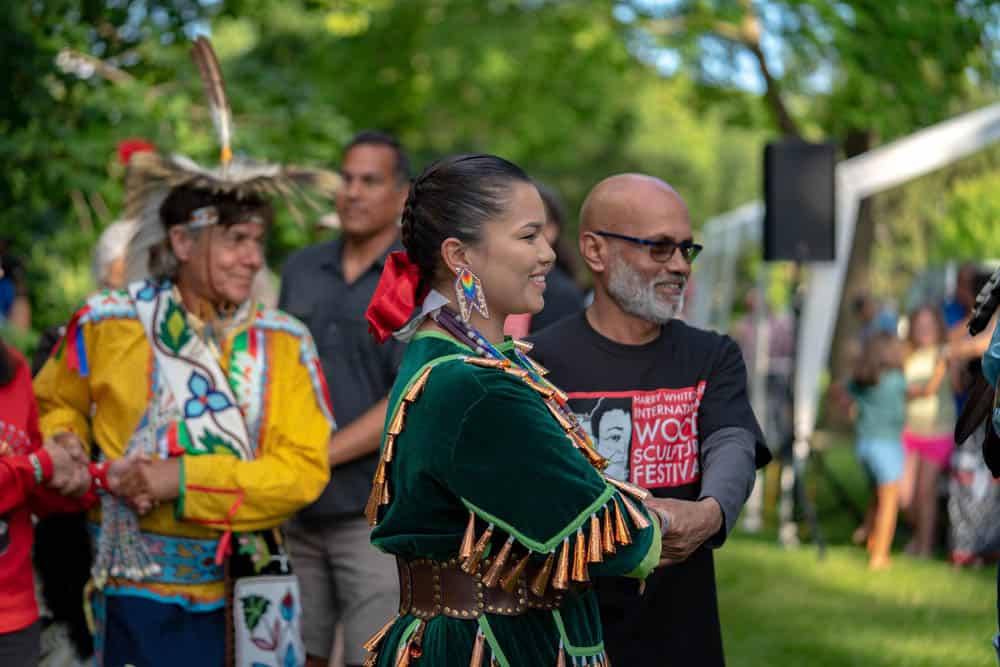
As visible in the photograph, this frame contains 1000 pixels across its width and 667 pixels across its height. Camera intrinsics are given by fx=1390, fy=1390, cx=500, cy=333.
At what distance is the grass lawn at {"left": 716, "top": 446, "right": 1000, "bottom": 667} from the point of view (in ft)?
23.3

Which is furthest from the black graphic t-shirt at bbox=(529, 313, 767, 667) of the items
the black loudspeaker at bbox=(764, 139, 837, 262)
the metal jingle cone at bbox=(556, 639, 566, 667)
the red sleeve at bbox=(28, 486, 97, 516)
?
the black loudspeaker at bbox=(764, 139, 837, 262)

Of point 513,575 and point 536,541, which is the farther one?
point 513,575

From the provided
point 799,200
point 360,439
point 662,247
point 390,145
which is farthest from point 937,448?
point 662,247

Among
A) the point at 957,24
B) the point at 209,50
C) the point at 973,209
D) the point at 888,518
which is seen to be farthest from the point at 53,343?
the point at 973,209

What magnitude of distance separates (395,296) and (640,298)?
90cm

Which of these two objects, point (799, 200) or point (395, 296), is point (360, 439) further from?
point (799, 200)

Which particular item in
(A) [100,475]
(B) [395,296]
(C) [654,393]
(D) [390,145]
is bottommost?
(A) [100,475]

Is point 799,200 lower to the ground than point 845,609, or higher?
higher

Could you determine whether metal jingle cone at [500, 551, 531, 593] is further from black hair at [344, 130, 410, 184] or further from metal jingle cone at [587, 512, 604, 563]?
black hair at [344, 130, 410, 184]

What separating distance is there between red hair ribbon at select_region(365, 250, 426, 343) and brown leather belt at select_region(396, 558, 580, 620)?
1.61ft

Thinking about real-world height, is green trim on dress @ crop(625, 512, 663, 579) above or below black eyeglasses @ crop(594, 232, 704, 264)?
below

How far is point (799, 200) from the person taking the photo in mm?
9617

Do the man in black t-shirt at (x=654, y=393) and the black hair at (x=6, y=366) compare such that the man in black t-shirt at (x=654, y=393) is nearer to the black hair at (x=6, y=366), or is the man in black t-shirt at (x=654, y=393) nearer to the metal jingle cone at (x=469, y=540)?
the metal jingle cone at (x=469, y=540)

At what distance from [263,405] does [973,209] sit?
1677cm
